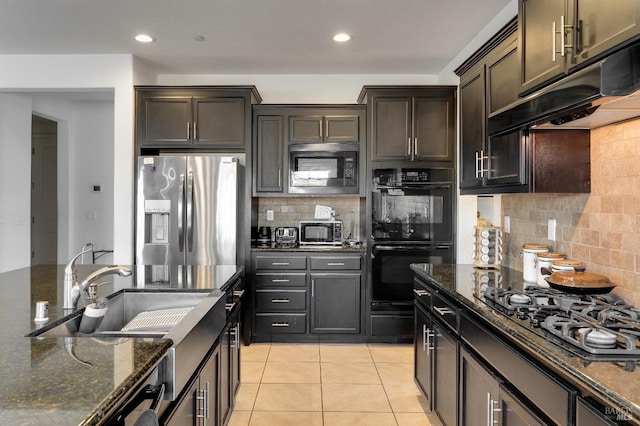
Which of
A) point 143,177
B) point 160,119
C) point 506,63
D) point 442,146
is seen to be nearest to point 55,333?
point 506,63

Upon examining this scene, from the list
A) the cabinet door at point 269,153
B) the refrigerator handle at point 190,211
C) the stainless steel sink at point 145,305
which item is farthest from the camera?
the cabinet door at point 269,153

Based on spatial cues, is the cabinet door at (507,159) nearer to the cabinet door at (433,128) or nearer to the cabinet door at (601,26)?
the cabinet door at (601,26)

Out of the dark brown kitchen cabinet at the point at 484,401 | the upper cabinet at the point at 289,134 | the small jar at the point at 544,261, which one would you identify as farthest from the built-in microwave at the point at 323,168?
the dark brown kitchen cabinet at the point at 484,401

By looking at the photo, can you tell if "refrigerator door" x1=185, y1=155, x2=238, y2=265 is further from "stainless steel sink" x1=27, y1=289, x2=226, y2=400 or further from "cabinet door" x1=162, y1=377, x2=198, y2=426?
"cabinet door" x1=162, y1=377, x2=198, y2=426

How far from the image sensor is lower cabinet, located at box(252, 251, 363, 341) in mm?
4066

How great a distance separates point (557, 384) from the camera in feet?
3.95

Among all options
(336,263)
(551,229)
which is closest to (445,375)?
(551,229)

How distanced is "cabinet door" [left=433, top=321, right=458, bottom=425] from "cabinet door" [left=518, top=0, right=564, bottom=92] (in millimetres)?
1275

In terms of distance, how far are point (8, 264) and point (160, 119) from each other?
2.52 meters

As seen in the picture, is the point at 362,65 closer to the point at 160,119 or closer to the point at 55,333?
the point at 160,119

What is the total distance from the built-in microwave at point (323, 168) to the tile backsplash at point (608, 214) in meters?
2.02

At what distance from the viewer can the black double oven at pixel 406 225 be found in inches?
159

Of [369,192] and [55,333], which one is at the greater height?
[369,192]

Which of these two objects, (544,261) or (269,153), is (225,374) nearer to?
(544,261)
